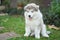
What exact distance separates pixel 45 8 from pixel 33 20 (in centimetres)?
348

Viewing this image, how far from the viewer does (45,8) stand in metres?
8.52

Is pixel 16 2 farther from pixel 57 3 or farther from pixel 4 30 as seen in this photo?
pixel 4 30

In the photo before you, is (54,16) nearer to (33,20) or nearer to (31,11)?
(33,20)

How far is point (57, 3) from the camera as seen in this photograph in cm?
732

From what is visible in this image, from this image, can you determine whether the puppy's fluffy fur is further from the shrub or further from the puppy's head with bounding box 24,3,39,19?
the shrub

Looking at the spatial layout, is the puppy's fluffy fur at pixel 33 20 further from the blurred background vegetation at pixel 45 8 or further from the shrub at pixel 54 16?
the blurred background vegetation at pixel 45 8

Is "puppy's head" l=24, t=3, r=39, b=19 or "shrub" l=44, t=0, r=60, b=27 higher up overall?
"puppy's head" l=24, t=3, r=39, b=19

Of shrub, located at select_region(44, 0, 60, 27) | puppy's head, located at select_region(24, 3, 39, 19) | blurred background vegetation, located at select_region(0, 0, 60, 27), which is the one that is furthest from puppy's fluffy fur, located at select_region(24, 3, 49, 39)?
blurred background vegetation, located at select_region(0, 0, 60, 27)

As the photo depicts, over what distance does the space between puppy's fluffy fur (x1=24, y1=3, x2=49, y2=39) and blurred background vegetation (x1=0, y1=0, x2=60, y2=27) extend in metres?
1.79

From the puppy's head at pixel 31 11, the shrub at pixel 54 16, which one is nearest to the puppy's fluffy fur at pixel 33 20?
the puppy's head at pixel 31 11

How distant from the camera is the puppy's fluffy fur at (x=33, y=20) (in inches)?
196

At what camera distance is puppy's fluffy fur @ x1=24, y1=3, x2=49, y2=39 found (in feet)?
16.4

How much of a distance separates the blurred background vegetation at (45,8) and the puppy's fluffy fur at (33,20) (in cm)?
179

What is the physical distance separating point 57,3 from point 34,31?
2.36 m
